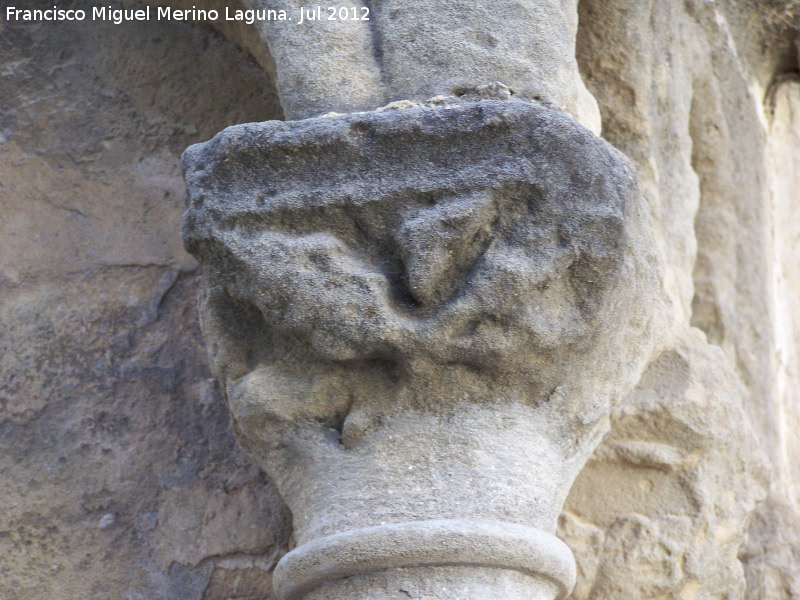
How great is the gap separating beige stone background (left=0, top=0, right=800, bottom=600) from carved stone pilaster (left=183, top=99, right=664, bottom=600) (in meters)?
0.33

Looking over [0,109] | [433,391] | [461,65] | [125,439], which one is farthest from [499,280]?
[0,109]

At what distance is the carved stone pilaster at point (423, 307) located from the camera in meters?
1.08

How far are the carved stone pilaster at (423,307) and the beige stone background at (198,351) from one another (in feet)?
1.07

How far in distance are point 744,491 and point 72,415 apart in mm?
1030

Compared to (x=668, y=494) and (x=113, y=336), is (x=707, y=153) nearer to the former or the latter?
(x=668, y=494)

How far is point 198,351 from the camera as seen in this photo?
62.1 inches

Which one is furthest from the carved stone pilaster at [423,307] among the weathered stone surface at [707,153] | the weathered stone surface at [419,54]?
the weathered stone surface at [707,153]

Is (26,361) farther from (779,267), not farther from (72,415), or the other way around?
(779,267)

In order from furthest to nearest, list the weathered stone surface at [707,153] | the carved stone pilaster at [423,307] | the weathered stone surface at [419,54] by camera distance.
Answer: the weathered stone surface at [707,153], the weathered stone surface at [419,54], the carved stone pilaster at [423,307]

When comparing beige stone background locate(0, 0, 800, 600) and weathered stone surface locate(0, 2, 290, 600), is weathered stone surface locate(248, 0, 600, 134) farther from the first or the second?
weathered stone surface locate(0, 2, 290, 600)

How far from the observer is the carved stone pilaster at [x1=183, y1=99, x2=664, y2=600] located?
1085 mm

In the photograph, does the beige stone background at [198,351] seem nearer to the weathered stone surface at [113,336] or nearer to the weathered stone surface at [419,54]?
the weathered stone surface at [113,336]

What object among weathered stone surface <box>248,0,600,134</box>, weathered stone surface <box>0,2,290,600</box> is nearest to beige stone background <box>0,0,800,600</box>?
weathered stone surface <box>0,2,290,600</box>

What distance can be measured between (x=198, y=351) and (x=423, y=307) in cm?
58
